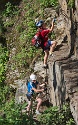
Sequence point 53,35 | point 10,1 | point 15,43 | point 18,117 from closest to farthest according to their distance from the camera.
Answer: point 18,117, point 53,35, point 15,43, point 10,1

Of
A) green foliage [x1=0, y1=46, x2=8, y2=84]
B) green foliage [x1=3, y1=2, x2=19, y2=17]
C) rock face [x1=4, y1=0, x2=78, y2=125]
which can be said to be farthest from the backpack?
green foliage [x1=3, y1=2, x2=19, y2=17]

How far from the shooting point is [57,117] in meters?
11.7

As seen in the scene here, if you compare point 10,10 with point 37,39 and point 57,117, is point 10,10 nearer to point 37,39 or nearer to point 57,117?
point 37,39

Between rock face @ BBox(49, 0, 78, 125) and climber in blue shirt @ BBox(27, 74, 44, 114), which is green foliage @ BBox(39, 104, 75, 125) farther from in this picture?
climber in blue shirt @ BBox(27, 74, 44, 114)

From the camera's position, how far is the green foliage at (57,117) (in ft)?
37.4

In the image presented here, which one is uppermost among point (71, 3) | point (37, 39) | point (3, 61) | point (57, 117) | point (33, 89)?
point (71, 3)

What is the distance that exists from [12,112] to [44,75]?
4512 millimetres

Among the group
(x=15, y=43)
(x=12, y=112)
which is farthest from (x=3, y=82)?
(x=12, y=112)

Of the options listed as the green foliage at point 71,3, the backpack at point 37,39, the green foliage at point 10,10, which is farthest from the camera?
the green foliage at point 10,10

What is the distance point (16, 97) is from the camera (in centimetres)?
1524

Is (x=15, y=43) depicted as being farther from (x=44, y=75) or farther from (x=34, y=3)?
(x=44, y=75)

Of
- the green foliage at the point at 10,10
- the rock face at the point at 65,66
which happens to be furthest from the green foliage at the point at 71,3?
the green foliage at the point at 10,10

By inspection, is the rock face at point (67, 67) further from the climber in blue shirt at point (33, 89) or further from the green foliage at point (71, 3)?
the climber in blue shirt at point (33, 89)

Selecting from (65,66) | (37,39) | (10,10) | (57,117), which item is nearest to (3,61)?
(10,10)
